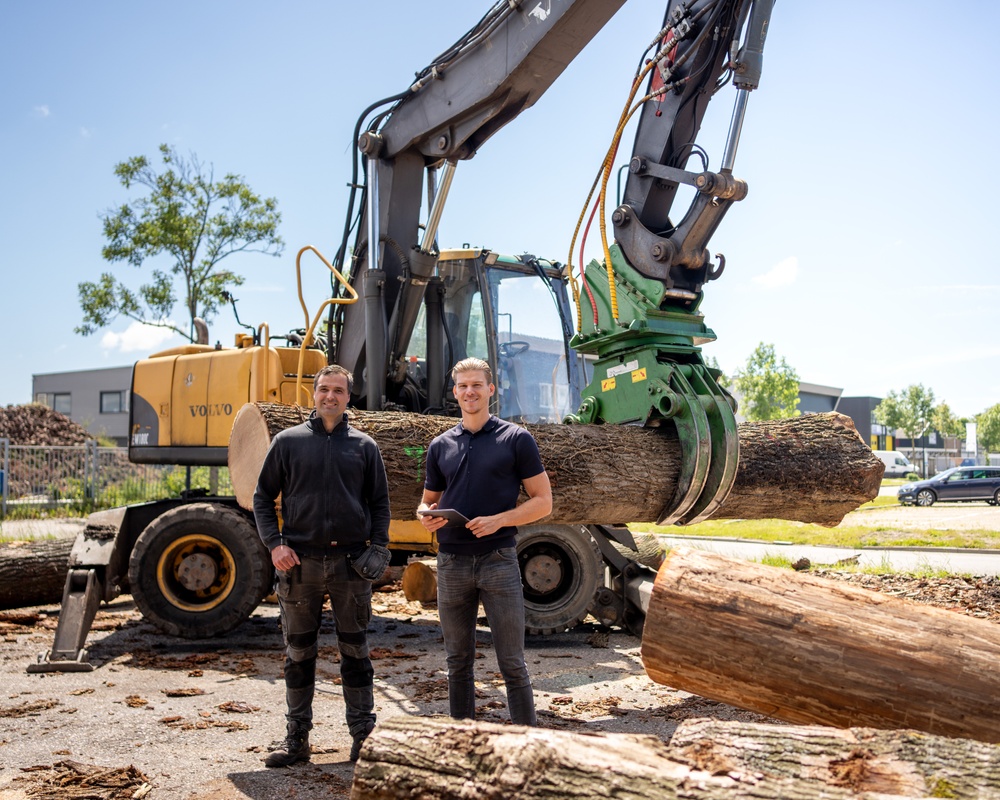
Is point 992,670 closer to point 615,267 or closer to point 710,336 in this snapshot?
point 710,336

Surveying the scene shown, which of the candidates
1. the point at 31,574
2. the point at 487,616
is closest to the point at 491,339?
the point at 487,616

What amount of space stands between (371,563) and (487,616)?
72 centimetres

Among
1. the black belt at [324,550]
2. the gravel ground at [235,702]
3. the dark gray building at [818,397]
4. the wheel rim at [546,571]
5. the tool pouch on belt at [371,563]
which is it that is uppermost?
the dark gray building at [818,397]

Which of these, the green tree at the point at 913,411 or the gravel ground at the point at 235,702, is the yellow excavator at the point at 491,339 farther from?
the green tree at the point at 913,411

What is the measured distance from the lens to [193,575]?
7.34 metres

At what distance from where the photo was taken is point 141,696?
559cm

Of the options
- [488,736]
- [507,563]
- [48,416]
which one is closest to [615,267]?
[507,563]

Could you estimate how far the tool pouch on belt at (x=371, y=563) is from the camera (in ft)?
14.1

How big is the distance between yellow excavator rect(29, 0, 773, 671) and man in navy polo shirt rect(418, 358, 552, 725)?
1.65m

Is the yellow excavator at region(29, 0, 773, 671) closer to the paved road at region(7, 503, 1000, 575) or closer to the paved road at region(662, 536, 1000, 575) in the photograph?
the paved road at region(7, 503, 1000, 575)

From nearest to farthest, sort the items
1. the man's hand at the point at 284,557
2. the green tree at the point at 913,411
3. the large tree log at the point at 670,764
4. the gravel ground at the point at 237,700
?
1. the large tree log at the point at 670,764
2. the gravel ground at the point at 237,700
3. the man's hand at the point at 284,557
4. the green tree at the point at 913,411

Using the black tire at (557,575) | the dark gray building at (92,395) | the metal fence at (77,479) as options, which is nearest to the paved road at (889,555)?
the black tire at (557,575)

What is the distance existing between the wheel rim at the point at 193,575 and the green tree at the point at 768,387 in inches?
1449

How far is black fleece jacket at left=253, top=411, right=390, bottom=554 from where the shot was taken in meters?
4.31
